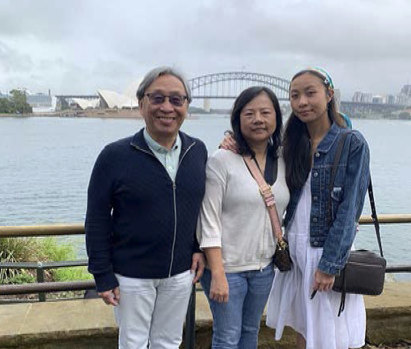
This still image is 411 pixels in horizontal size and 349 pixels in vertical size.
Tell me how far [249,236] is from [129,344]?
0.73m

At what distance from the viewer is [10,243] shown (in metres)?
5.70

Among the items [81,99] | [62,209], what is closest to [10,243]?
[62,209]

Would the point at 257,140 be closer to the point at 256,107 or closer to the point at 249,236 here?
the point at 256,107

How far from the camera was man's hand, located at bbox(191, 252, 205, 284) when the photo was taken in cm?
203

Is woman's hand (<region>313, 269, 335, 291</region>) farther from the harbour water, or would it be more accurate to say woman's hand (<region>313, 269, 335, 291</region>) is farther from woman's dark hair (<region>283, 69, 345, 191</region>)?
the harbour water

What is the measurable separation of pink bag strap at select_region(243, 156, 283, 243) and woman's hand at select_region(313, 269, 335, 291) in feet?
0.83

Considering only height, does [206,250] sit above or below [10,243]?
above

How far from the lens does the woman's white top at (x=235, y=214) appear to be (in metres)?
1.98

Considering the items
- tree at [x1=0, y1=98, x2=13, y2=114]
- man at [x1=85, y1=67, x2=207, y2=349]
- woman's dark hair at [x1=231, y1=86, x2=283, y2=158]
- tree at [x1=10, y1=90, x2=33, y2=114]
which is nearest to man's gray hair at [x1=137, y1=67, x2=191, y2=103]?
man at [x1=85, y1=67, x2=207, y2=349]

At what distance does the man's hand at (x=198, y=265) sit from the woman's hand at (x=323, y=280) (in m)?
0.54

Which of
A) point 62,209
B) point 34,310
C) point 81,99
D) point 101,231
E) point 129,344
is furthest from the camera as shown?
point 81,99

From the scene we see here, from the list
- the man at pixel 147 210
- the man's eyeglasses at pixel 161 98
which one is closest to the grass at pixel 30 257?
the man at pixel 147 210

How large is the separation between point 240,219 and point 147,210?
0.44 meters

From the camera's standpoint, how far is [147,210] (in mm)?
1844
